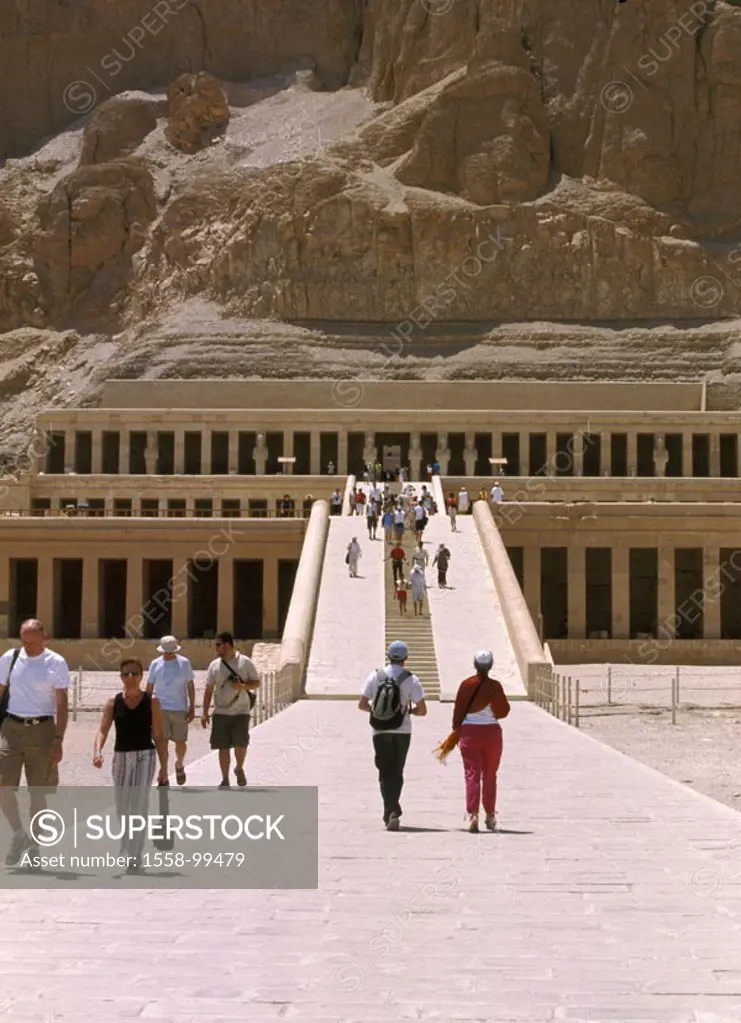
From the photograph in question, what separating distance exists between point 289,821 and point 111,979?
5445 mm

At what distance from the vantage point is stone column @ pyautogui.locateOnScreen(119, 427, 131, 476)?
209ft

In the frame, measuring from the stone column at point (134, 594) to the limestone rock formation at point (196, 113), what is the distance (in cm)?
4890

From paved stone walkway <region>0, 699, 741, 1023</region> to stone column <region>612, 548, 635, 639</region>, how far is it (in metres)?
33.5

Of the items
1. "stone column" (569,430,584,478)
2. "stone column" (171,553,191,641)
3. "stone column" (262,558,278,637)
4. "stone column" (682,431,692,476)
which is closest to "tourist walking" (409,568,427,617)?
"stone column" (262,558,278,637)

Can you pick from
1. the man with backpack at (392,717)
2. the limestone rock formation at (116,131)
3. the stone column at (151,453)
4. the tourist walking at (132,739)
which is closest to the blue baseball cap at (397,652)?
the man with backpack at (392,717)

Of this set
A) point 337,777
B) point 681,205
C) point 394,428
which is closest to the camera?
point 337,777

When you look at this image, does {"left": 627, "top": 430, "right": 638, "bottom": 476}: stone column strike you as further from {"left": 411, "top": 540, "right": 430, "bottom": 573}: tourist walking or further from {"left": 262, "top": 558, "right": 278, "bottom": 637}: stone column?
{"left": 411, "top": 540, "right": 430, "bottom": 573}: tourist walking

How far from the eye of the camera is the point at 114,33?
101000 mm

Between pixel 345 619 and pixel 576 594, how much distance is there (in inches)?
521

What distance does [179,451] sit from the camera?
63781 millimetres

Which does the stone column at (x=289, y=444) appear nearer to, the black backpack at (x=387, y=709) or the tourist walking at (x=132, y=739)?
the black backpack at (x=387, y=709)

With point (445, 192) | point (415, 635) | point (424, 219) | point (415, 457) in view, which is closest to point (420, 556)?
point (415, 635)

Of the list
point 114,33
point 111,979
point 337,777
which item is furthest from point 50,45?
point 111,979

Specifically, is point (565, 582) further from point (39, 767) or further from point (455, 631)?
point (39, 767)
